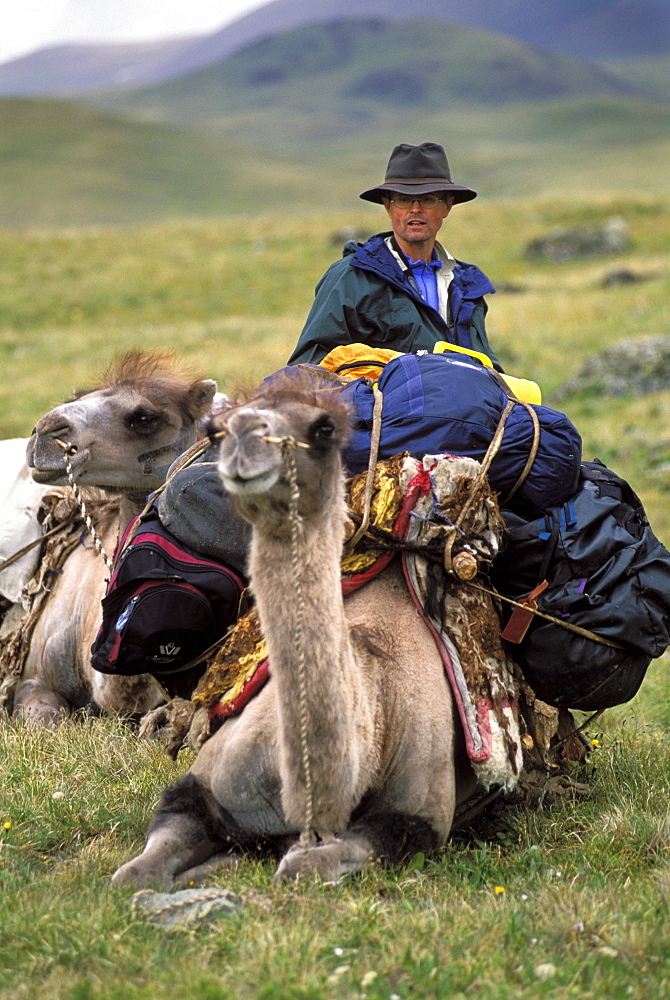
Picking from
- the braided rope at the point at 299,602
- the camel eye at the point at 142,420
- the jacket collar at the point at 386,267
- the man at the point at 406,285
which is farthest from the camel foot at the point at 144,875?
the jacket collar at the point at 386,267

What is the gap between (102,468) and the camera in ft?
21.0

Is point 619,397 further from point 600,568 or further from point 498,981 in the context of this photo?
point 498,981

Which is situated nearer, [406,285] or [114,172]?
[406,285]

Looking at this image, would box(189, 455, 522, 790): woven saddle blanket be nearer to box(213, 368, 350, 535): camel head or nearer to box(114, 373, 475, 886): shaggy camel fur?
box(114, 373, 475, 886): shaggy camel fur

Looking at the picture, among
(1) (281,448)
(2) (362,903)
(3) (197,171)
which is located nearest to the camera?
(1) (281,448)

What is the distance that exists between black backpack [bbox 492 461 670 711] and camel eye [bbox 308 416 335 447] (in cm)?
145

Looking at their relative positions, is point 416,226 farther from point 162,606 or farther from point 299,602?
point 299,602

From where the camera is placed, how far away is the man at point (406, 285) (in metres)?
6.63

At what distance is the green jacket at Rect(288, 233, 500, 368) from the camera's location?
6578mm

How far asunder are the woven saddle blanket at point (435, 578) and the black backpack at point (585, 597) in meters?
0.21

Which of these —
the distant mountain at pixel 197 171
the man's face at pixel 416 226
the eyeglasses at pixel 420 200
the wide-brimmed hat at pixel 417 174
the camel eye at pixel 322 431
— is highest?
the wide-brimmed hat at pixel 417 174

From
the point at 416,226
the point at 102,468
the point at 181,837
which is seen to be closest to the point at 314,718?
the point at 181,837

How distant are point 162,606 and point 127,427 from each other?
1678mm

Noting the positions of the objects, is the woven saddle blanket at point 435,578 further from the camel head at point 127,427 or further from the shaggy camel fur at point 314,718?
the camel head at point 127,427
